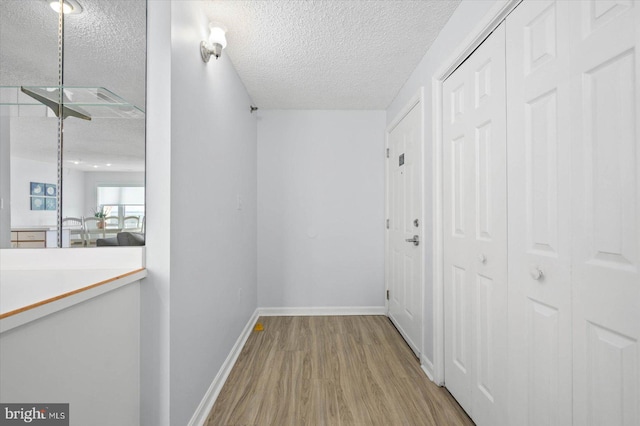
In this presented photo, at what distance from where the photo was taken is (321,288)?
3381 millimetres

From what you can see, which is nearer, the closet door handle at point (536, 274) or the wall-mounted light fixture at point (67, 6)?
the closet door handle at point (536, 274)

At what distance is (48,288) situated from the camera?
0.94 m

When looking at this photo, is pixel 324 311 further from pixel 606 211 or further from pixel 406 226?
pixel 606 211

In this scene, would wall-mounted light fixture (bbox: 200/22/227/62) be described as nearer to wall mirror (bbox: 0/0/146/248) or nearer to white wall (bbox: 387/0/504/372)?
wall mirror (bbox: 0/0/146/248)

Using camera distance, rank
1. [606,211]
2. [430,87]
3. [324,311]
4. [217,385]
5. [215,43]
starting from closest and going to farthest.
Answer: [606,211] → [215,43] → [217,385] → [430,87] → [324,311]

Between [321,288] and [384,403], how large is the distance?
1.69m

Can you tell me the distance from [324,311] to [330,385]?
4.67 ft

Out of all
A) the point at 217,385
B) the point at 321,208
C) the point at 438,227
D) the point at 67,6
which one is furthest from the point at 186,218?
the point at 321,208

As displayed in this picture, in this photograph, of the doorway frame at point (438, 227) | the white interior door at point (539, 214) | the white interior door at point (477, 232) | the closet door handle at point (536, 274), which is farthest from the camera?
the doorway frame at point (438, 227)

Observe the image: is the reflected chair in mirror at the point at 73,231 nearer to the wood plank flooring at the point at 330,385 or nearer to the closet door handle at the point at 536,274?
the wood plank flooring at the point at 330,385

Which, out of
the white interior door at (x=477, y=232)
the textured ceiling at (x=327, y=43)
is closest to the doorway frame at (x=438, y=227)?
the white interior door at (x=477, y=232)

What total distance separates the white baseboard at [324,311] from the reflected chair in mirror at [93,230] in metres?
2.32

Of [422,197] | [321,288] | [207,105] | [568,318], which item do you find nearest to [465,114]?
[422,197]

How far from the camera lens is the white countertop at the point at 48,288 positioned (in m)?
0.74
